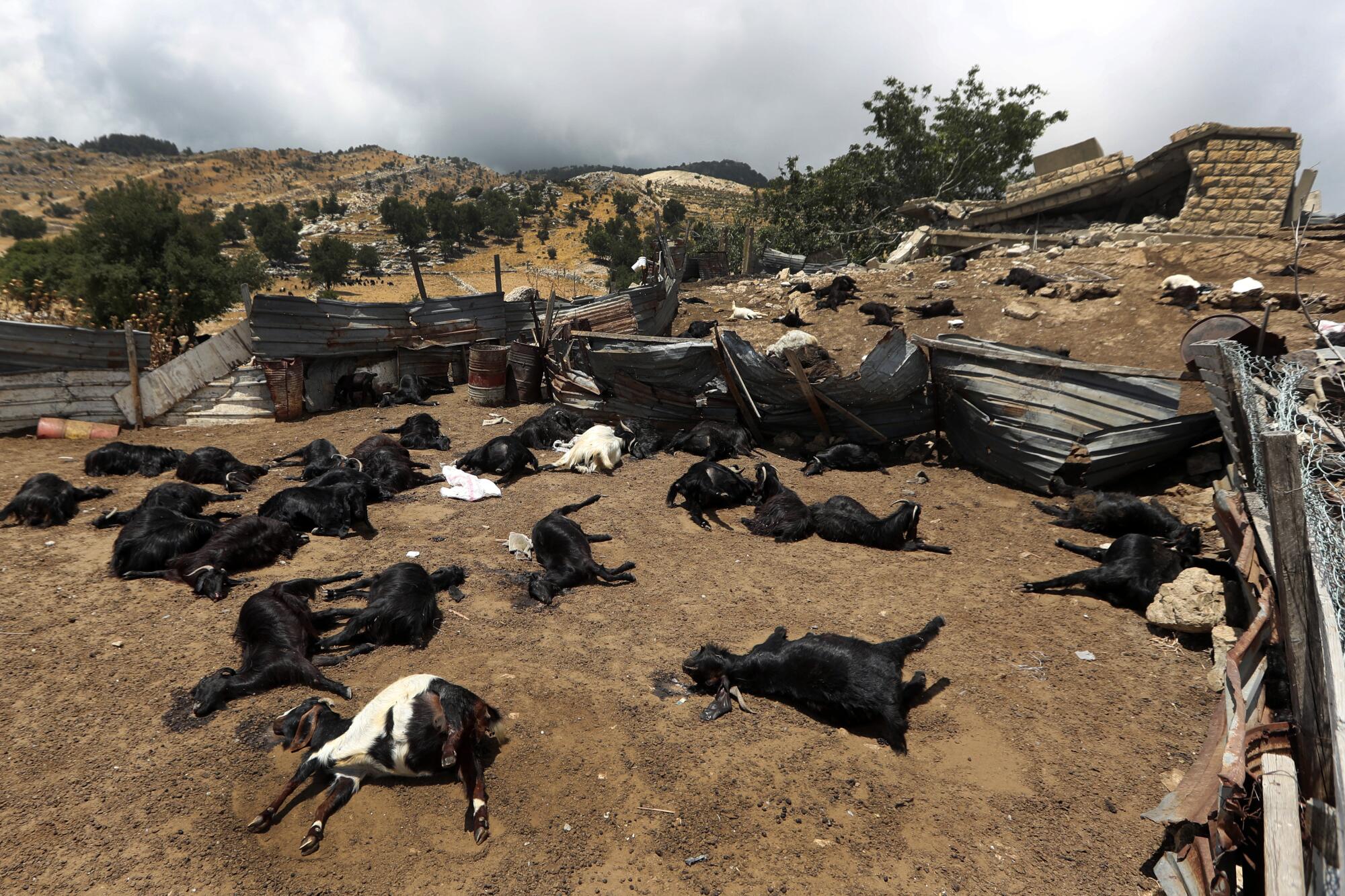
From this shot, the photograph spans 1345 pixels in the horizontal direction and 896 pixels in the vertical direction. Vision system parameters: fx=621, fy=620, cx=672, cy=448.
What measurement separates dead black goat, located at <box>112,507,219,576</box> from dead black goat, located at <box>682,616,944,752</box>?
4.58 m

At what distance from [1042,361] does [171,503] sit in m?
9.52

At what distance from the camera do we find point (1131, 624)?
15.4ft

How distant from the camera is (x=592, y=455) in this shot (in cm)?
841

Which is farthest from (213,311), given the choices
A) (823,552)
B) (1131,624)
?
(1131,624)

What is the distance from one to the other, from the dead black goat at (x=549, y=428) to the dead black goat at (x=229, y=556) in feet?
11.7

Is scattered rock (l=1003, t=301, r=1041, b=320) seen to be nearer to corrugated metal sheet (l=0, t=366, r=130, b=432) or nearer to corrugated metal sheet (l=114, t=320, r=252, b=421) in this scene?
corrugated metal sheet (l=114, t=320, r=252, b=421)

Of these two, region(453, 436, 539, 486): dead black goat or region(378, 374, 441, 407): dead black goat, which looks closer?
A: region(453, 436, 539, 486): dead black goat

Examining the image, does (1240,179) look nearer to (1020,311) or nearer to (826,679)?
(1020,311)

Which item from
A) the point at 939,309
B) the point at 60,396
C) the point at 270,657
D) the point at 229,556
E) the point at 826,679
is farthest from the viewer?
the point at 939,309

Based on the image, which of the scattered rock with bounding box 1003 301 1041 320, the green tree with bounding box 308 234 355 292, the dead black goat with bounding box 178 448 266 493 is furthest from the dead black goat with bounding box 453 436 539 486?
the green tree with bounding box 308 234 355 292

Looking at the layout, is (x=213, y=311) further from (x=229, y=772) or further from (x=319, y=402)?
(x=229, y=772)

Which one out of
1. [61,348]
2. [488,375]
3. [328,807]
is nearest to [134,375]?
[61,348]

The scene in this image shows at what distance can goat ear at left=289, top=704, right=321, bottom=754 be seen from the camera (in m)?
3.42

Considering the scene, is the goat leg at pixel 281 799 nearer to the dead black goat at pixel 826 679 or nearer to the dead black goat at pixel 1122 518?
the dead black goat at pixel 826 679
